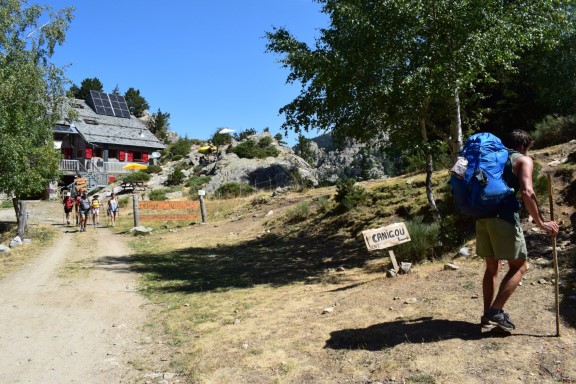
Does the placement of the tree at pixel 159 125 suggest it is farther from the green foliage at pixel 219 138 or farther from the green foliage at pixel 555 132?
the green foliage at pixel 555 132

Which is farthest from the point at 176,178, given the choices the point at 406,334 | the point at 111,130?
the point at 406,334

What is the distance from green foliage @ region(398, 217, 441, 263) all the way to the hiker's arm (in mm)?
4315

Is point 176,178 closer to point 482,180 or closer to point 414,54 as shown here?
point 414,54

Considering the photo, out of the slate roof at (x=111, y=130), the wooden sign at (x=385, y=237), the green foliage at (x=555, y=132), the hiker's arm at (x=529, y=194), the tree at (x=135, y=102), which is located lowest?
the wooden sign at (x=385, y=237)

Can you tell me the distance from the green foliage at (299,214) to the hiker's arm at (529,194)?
13.0m

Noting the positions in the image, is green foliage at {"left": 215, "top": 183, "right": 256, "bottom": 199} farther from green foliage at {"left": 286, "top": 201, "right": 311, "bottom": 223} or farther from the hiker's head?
the hiker's head

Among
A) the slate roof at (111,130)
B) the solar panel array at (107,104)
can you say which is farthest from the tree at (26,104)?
the solar panel array at (107,104)

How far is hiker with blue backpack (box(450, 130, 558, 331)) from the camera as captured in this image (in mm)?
4395

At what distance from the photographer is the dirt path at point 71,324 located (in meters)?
5.00

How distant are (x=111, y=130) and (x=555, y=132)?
4333cm

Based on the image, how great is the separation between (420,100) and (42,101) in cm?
1565

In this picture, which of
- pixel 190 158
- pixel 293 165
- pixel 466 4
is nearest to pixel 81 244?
pixel 466 4

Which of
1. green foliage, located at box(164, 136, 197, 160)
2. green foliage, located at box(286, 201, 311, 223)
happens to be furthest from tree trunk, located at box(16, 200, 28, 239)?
green foliage, located at box(164, 136, 197, 160)

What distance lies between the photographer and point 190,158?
49.2 meters
